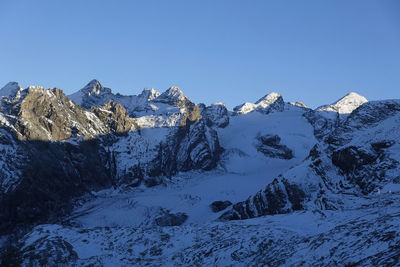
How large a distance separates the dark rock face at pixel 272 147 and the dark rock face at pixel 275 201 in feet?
267

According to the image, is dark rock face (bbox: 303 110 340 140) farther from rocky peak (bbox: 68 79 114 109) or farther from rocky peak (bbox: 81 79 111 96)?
rocky peak (bbox: 81 79 111 96)

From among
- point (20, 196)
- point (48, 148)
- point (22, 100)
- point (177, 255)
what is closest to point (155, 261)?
point (177, 255)

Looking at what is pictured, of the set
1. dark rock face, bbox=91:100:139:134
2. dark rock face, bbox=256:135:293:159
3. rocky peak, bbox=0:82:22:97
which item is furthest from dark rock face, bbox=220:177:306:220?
rocky peak, bbox=0:82:22:97

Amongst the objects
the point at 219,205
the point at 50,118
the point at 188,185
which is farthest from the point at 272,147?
the point at 50,118

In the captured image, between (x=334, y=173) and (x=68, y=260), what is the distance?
138 feet

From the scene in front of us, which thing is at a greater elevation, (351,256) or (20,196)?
(20,196)

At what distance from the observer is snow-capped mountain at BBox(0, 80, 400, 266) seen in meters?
26.6

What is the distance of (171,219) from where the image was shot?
79.4m

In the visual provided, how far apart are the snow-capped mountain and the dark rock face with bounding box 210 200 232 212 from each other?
0.84 feet

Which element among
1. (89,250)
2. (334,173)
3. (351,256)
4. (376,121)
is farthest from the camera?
(376,121)

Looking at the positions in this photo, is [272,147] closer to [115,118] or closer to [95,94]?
[115,118]

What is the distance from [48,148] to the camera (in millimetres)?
93812

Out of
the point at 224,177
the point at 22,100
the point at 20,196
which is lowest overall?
Result: the point at 224,177

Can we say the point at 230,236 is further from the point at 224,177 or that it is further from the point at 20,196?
the point at 224,177
